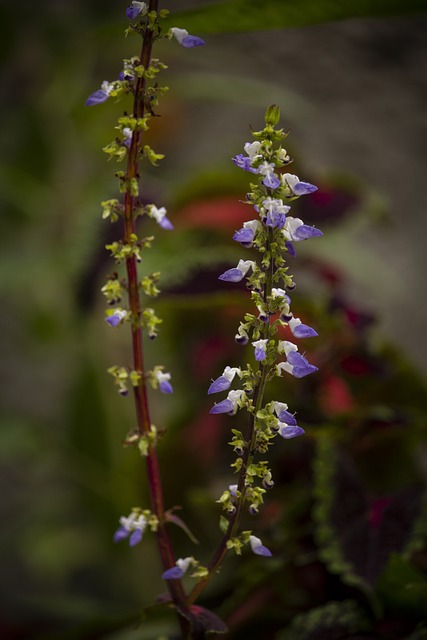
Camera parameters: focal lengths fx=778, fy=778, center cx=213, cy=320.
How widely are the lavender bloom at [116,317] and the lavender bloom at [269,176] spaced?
0.08m

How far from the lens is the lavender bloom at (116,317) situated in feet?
1.00

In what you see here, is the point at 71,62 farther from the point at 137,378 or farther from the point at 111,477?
the point at 137,378

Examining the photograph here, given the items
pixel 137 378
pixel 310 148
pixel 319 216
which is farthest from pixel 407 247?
pixel 137 378

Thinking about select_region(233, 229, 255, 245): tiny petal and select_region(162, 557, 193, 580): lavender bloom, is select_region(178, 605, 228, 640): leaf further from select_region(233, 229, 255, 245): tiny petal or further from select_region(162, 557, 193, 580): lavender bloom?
select_region(233, 229, 255, 245): tiny petal

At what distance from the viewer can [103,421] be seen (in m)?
0.81

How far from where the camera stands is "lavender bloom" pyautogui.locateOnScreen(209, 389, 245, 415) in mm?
299

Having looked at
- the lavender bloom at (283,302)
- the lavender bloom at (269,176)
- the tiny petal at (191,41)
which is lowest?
the lavender bloom at (283,302)

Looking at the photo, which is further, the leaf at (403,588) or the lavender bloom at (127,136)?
the leaf at (403,588)

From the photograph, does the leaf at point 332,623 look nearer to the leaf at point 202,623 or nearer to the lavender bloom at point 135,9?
the leaf at point 202,623

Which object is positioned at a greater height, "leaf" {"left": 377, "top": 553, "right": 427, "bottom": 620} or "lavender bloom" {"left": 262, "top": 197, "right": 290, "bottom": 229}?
"lavender bloom" {"left": 262, "top": 197, "right": 290, "bottom": 229}

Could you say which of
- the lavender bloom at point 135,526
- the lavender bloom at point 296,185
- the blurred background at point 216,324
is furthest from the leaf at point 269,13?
the lavender bloom at point 135,526

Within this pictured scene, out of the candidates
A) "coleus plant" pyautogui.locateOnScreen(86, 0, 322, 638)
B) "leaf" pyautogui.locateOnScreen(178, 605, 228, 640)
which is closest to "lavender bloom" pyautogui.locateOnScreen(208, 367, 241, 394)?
"coleus plant" pyautogui.locateOnScreen(86, 0, 322, 638)

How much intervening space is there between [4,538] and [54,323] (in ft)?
0.80

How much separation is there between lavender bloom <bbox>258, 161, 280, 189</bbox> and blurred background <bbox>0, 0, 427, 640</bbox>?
0.12m
